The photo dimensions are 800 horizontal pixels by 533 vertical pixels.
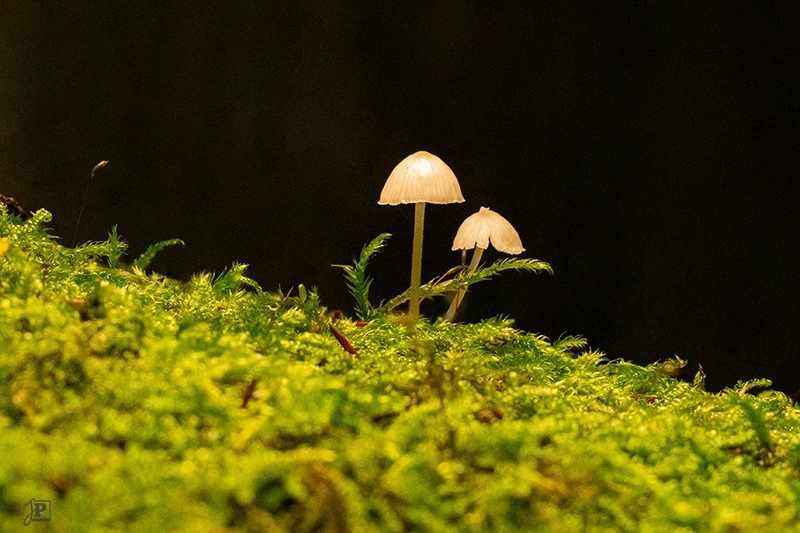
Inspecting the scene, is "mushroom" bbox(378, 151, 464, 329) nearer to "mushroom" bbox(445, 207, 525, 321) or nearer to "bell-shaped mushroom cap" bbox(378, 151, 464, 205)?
"bell-shaped mushroom cap" bbox(378, 151, 464, 205)

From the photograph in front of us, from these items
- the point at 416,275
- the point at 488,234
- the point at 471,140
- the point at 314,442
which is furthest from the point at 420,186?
the point at 471,140

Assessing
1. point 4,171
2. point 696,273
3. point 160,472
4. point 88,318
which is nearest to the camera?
point 160,472

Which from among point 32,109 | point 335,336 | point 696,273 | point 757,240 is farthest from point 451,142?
point 335,336

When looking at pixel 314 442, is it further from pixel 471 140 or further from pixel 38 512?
pixel 471 140

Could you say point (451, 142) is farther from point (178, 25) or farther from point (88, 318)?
point (88, 318)

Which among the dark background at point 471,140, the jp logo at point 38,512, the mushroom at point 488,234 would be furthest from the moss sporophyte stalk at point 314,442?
the dark background at point 471,140

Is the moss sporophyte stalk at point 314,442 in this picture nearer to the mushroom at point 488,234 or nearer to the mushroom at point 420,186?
the mushroom at point 420,186
